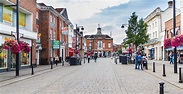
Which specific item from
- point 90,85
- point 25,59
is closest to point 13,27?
point 25,59

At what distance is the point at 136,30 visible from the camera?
43.9m

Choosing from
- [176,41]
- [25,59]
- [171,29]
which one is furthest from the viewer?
[171,29]

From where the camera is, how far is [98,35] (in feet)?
424

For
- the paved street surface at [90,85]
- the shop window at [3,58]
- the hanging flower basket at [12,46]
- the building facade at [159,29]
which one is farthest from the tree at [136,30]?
the hanging flower basket at [12,46]

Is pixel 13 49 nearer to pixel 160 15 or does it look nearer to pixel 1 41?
pixel 1 41

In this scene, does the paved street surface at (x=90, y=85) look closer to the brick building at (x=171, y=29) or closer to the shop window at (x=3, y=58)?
the shop window at (x=3, y=58)

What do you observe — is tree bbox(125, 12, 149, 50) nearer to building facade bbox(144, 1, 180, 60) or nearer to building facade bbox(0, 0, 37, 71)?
building facade bbox(144, 1, 180, 60)

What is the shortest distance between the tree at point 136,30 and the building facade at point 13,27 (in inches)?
707

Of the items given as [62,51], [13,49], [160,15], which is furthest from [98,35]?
[13,49]

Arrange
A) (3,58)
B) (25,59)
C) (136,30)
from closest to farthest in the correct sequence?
(3,58) → (25,59) → (136,30)

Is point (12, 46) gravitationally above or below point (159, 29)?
below

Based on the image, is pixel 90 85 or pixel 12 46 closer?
pixel 90 85

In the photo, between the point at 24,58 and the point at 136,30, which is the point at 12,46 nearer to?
the point at 24,58

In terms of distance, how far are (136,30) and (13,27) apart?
2425cm
